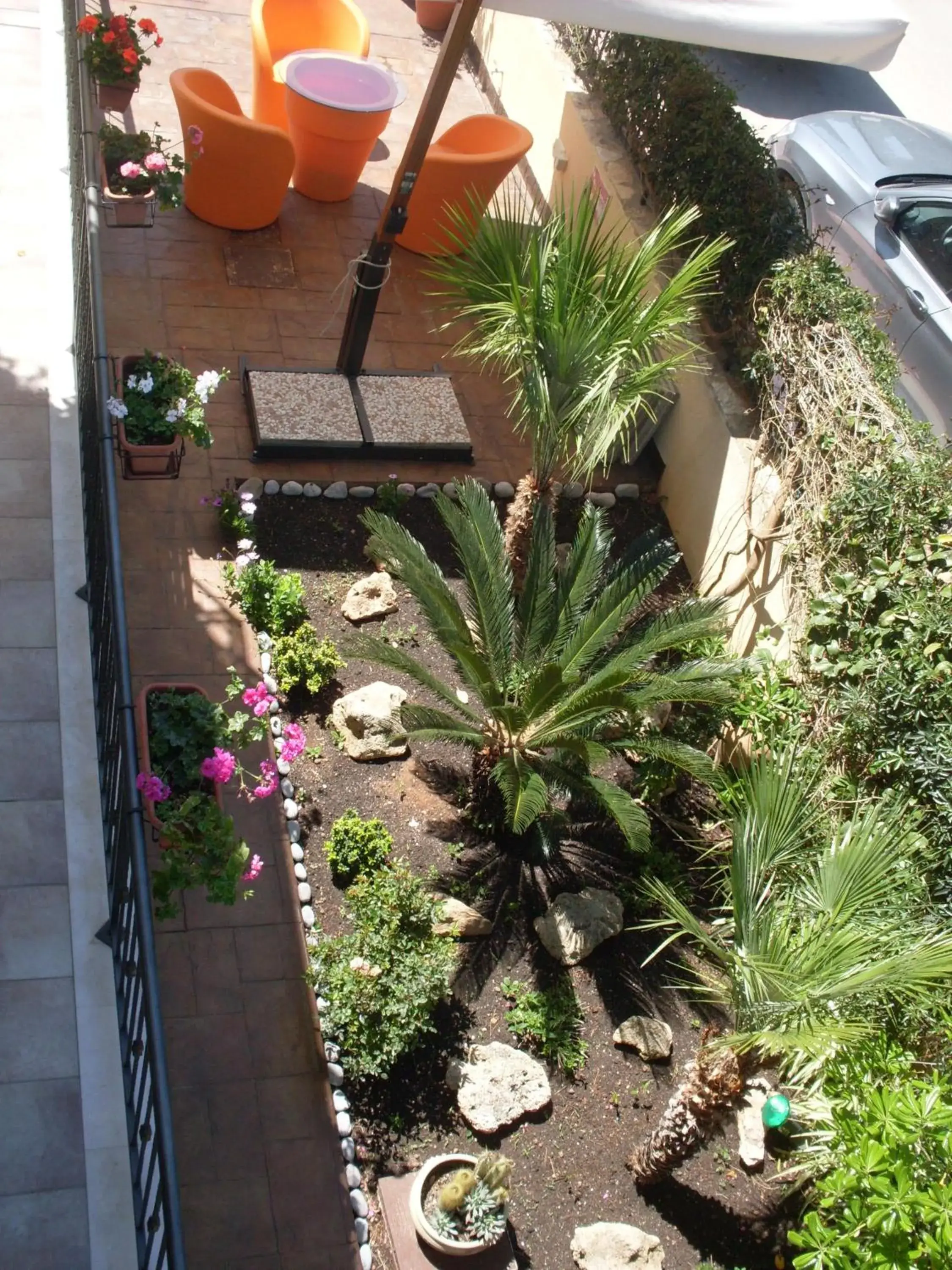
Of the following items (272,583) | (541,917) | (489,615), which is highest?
(489,615)

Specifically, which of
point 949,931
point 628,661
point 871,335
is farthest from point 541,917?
point 871,335

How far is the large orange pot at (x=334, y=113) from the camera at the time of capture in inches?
357

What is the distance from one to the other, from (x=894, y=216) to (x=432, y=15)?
18.1ft

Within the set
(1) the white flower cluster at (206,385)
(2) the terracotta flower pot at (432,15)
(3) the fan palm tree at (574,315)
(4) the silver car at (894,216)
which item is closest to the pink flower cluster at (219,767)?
(1) the white flower cluster at (206,385)

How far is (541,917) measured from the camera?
640 centimetres

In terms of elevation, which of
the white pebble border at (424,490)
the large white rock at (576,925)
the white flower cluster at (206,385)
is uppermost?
the white flower cluster at (206,385)

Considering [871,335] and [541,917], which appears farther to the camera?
[871,335]

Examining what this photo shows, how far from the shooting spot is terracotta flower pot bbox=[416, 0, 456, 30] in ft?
37.5

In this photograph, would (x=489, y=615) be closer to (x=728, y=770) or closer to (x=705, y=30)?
(x=728, y=770)

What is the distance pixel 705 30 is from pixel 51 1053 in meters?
6.84

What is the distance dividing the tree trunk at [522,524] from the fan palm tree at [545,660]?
0.35 meters

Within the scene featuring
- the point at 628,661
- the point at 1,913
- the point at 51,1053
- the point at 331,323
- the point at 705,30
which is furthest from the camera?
the point at 331,323

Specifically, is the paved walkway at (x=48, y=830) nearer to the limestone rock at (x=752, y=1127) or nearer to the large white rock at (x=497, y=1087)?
the large white rock at (x=497, y=1087)

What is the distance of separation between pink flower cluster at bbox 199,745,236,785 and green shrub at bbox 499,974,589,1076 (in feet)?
6.43
